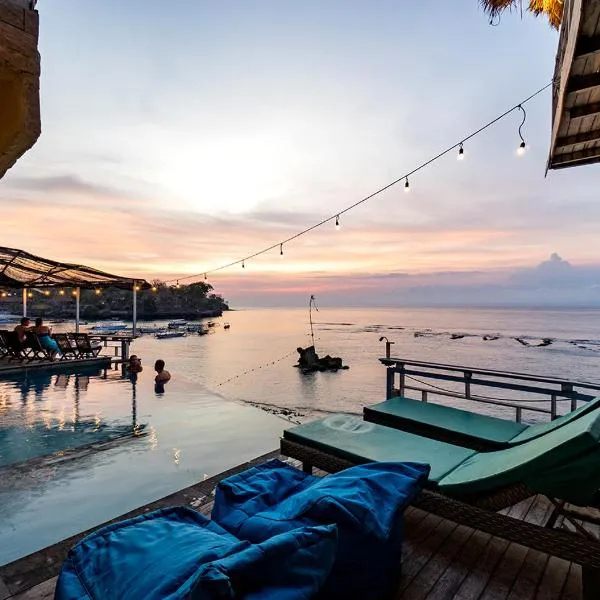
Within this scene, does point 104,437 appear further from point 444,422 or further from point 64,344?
point 64,344

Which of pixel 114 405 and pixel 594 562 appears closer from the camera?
pixel 594 562

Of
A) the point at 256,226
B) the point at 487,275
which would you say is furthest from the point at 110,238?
the point at 487,275

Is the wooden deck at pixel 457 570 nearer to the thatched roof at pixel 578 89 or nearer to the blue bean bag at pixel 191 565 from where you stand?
the blue bean bag at pixel 191 565

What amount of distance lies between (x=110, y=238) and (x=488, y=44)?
1852cm

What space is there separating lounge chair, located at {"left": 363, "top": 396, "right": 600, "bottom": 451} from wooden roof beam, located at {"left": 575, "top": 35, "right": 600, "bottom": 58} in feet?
7.74

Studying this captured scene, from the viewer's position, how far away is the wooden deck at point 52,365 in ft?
31.6

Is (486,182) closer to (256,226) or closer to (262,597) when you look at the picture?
(256,226)

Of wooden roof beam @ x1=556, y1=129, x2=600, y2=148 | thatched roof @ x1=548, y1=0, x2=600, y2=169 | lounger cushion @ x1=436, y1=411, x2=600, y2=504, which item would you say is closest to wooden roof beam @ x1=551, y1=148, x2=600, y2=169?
thatched roof @ x1=548, y1=0, x2=600, y2=169

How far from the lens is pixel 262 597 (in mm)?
988

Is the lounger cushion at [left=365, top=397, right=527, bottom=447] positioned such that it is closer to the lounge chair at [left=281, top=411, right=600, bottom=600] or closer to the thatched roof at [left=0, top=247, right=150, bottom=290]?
the lounge chair at [left=281, top=411, right=600, bottom=600]

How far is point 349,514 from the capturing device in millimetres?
1379

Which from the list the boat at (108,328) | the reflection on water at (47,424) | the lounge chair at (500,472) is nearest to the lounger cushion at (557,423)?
the lounge chair at (500,472)

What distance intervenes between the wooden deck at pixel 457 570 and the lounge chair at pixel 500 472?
0.21m

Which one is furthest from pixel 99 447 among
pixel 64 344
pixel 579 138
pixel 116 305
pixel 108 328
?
pixel 116 305
